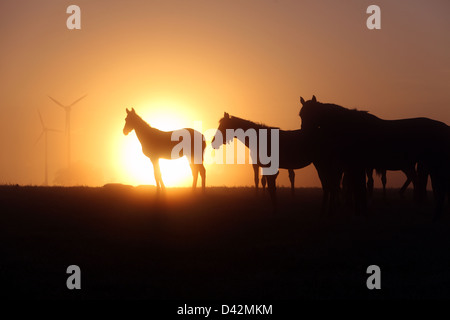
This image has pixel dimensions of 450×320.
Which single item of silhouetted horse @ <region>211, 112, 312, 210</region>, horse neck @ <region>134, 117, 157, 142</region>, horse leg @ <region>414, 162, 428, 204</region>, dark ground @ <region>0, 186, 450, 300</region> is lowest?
dark ground @ <region>0, 186, 450, 300</region>

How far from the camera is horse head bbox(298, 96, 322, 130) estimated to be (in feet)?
52.5

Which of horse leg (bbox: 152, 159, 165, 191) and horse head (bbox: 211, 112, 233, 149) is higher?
horse head (bbox: 211, 112, 233, 149)

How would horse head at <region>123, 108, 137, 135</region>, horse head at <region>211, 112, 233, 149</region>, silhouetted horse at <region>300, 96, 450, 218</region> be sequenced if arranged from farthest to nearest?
horse head at <region>123, 108, 137, 135</region> < horse head at <region>211, 112, 233, 149</region> < silhouetted horse at <region>300, 96, 450, 218</region>

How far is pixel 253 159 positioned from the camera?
1753 cm

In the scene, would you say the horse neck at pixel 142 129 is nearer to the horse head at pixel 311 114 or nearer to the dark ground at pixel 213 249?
the dark ground at pixel 213 249

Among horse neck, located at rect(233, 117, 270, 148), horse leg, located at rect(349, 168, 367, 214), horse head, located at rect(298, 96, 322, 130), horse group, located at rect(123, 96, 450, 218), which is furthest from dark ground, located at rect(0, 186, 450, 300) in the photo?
horse head, located at rect(298, 96, 322, 130)

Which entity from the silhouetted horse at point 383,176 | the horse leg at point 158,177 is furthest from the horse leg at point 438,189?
the horse leg at point 158,177

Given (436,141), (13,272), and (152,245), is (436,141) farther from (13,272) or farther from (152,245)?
(13,272)

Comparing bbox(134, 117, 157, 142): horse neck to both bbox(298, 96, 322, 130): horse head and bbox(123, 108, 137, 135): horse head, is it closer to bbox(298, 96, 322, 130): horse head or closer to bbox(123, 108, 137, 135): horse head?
bbox(123, 108, 137, 135): horse head

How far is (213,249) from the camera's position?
11.8 metres

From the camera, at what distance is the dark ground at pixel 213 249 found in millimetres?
9328

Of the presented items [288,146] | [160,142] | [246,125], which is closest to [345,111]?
[288,146]

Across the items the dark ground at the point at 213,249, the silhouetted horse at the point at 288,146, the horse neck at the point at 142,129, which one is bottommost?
the dark ground at the point at 213,249

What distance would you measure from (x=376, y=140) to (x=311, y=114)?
2044 mm
